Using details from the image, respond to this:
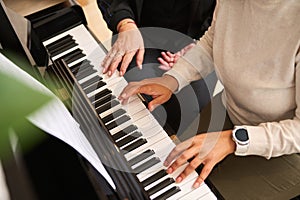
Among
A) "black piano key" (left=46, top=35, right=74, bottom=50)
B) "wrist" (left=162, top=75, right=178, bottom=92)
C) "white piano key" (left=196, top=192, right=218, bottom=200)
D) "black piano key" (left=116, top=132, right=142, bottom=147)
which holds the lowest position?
"white piano key" (left=196, top=192, right=218, bottom=200)

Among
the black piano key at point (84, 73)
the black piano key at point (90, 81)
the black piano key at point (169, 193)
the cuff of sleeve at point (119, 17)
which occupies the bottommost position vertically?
the black piano key at point (169, 193)

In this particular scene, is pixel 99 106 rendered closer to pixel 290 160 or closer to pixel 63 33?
pixel 63 33

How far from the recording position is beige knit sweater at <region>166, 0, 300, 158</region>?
970 mm

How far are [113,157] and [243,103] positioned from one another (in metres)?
0.41

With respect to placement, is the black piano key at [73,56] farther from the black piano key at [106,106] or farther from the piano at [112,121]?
the black piano key at [106,106]

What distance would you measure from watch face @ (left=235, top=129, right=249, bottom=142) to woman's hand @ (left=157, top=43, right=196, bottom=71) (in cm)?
53

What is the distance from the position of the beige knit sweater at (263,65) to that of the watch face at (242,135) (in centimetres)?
1

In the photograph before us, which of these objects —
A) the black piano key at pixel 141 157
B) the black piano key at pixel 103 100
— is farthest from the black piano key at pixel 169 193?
the black piano key at pixel 103 100

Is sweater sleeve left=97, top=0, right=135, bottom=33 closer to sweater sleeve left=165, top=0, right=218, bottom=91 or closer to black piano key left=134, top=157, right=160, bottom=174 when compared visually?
sweater sleeve left=165, top=0, right=218, bottom=91

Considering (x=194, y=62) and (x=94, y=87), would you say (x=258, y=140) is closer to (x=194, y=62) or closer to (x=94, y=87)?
(x=194, y=62)

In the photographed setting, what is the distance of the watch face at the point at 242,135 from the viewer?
1.02 m

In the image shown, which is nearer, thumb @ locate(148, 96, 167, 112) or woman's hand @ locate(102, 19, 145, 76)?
thumb @ locate(148, 96, 167, 112)

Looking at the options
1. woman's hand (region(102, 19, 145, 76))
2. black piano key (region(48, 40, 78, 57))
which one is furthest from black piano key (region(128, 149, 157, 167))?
black piano key (region(48, 40, 78, 57))

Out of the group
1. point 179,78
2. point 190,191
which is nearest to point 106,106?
point 179,78
